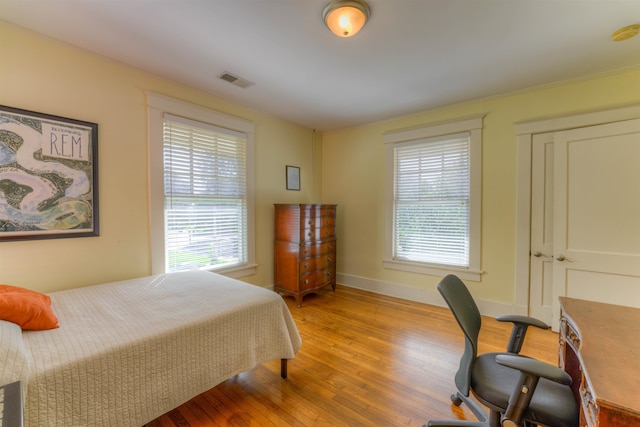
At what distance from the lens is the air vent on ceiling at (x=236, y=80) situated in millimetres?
2566

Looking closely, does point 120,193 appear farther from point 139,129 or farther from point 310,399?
point 310,399

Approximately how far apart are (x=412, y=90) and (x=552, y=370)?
8.88 ft

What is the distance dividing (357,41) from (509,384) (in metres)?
2.37

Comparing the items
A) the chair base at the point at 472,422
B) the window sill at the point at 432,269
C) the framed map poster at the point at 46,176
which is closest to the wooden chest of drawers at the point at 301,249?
the window sill at the point at 432,269

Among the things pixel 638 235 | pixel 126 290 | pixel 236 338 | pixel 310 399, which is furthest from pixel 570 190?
pixel 126 290

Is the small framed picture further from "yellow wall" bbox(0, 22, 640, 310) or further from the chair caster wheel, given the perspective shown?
the chair caster wheel

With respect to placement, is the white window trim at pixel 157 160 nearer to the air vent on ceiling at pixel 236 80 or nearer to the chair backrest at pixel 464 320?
the air vent on ceiling at pixel 236 80

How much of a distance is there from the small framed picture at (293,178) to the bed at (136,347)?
2.13 m

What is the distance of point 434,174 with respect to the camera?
3473mm

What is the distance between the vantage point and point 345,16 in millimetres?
1671

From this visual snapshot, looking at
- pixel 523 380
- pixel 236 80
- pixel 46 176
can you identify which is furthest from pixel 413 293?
pixel 46 176

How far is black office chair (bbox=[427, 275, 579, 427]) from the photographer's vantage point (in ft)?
3.54

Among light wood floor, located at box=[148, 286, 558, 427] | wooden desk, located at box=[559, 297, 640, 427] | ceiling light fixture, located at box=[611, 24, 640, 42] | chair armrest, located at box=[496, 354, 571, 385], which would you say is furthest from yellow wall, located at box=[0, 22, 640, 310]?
chair armrest, located at box=[496, 354, 571, 385]

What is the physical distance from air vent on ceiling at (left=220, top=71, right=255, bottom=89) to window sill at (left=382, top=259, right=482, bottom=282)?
2.94m
